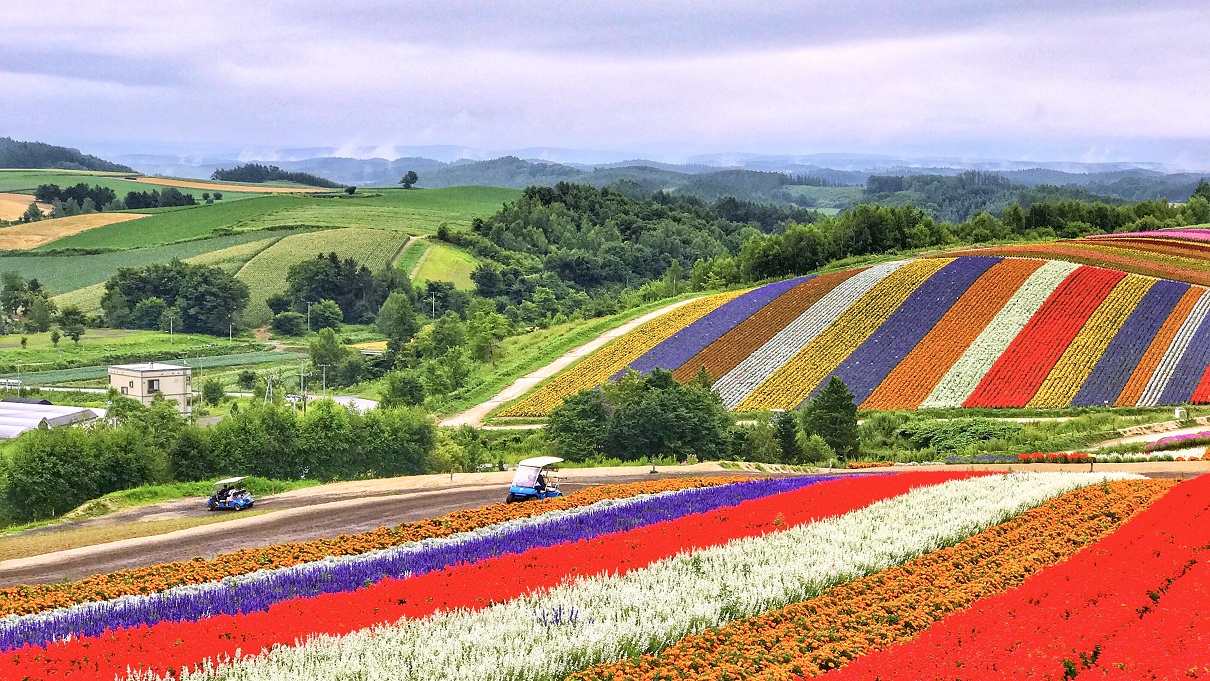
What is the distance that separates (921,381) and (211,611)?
1921 inches

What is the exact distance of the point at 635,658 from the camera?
14375 millimetres

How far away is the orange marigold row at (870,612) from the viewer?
13.8m

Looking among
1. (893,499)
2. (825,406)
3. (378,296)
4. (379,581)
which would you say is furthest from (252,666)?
(378,296)

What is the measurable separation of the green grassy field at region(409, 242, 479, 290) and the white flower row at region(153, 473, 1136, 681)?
131 meters

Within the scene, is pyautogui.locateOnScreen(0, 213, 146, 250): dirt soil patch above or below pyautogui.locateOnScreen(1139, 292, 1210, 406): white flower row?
above

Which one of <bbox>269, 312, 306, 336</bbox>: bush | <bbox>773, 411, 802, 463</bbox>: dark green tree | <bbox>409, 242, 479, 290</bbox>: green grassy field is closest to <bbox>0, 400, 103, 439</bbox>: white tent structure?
<bbox>773, 411, 802, 463</bbox>: dark green tree

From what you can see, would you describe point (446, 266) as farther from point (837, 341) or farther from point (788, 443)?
point (788, 443)

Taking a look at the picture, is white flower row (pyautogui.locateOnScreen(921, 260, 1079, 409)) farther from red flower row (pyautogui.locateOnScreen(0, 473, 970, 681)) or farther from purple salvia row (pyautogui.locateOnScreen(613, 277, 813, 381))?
red flower row (pyautogui.locateOnScreen(0, 473, 970, 681))

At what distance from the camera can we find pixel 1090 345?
61750mm

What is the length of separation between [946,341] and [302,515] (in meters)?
45.4

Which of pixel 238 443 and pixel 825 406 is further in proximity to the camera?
pixel 825 406

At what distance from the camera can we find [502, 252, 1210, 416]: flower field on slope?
188ft

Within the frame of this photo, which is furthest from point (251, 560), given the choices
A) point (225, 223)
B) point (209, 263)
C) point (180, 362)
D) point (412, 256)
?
point (225, 223)

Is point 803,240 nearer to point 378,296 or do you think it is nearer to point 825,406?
point 378,296
